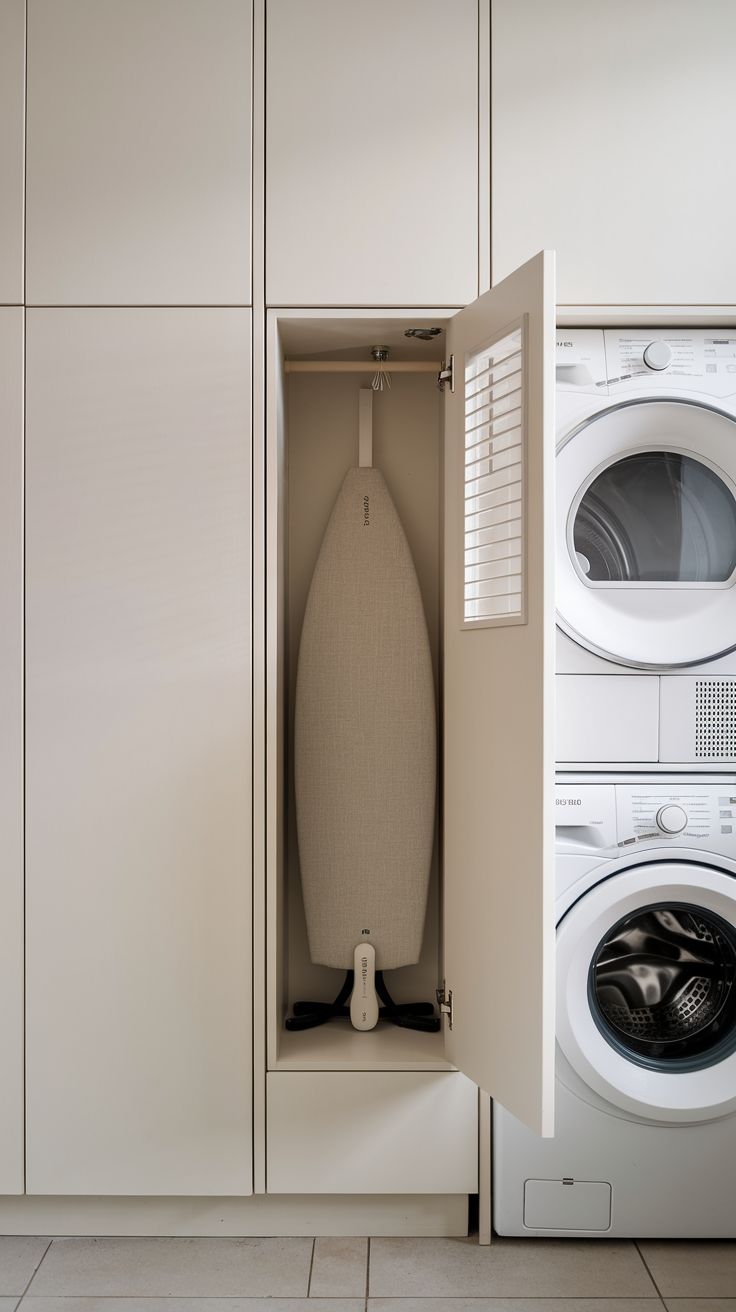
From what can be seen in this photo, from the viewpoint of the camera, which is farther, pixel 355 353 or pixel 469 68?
pixel 355 353

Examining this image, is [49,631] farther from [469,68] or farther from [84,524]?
[469,68]

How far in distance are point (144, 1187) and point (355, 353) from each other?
1790mm

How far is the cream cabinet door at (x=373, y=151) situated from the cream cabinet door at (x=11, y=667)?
549 mm

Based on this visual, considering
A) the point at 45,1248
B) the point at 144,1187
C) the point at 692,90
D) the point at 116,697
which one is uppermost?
the point at 692,90

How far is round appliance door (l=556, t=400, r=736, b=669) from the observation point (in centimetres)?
157

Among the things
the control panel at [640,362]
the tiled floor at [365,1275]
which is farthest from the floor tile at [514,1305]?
the control panel at [640,362]

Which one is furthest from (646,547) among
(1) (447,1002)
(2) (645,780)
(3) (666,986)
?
(1) (447,1002)

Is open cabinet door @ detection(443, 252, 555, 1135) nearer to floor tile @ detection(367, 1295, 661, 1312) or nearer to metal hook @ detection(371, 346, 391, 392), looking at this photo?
metal hook @ detection(371, 346, 391, 392)

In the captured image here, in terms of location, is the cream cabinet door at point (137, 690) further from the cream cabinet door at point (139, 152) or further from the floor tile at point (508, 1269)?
the floor tile at point (508, 1269)

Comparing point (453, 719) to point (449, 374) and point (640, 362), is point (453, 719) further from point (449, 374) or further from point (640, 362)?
point (640, 362)

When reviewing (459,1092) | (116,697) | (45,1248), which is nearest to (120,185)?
(116,697)

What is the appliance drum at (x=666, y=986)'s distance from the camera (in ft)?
5.18

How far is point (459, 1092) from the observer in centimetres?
158

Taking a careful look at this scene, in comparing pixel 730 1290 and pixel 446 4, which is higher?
pixel 446 4
